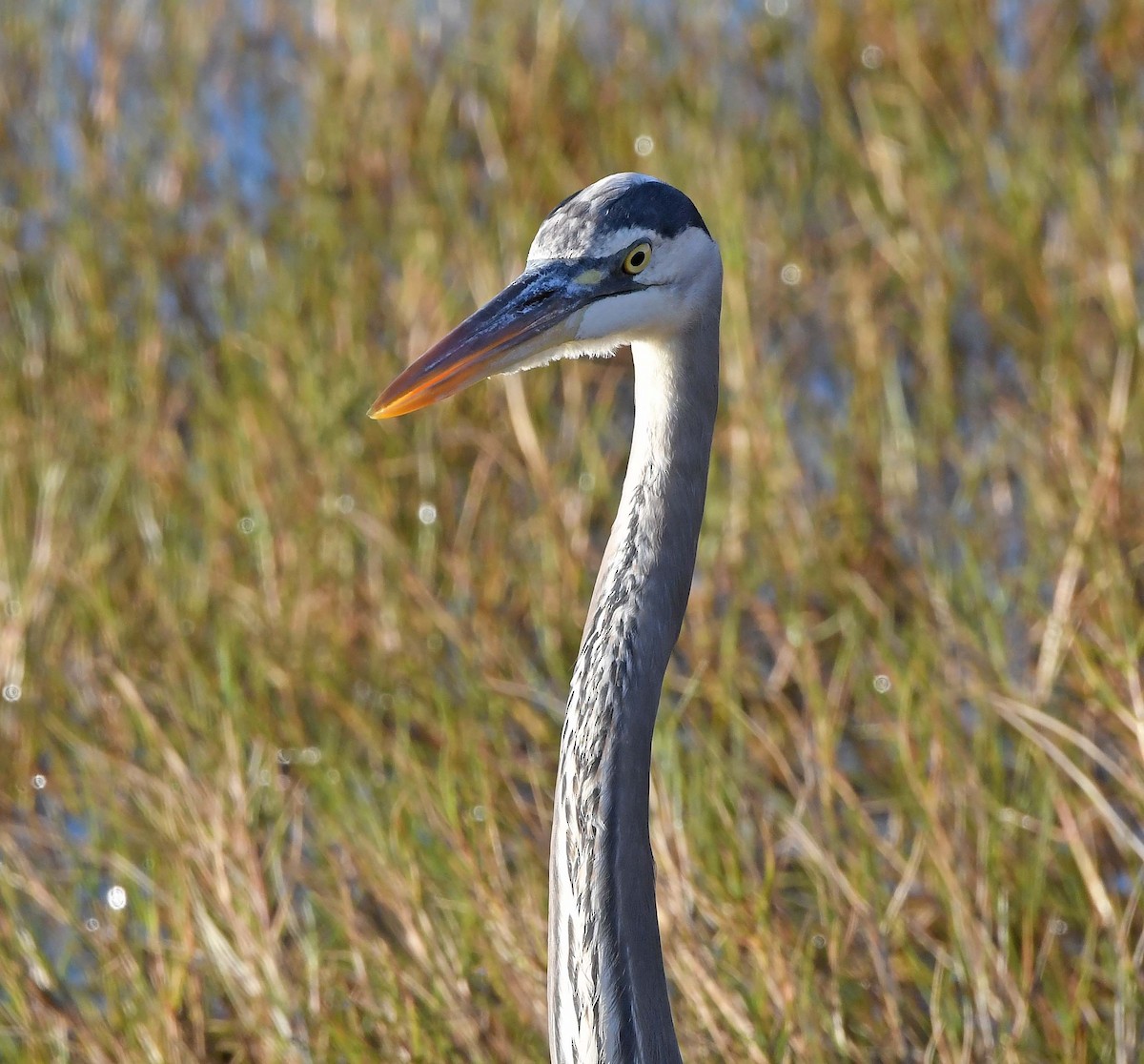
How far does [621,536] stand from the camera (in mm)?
1936

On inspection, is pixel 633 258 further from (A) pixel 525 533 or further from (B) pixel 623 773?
(A) pixel 525 533

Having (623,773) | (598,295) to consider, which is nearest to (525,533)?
(598,295)

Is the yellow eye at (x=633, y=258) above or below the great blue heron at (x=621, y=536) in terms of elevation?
above

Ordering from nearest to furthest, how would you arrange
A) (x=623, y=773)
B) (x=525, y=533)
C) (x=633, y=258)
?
(x=623, y=773)
(x=633, y=258)
(x=525, y=533)

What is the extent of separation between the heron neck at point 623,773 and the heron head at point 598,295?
0.11 metres

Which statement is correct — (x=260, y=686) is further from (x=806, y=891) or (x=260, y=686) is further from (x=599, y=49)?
(x=599, y=49)

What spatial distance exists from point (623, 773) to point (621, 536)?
258 millimetres

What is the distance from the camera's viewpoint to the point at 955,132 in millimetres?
5168

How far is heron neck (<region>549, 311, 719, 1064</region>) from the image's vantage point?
186 centimetres

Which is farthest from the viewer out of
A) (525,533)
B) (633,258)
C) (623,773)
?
(525,533)

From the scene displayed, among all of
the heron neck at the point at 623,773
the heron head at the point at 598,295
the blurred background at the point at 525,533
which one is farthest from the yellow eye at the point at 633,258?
the blurred background at the point at 525,533

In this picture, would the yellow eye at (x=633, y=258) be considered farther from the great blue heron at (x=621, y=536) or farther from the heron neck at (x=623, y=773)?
the heron neck at (x=623, y=773)

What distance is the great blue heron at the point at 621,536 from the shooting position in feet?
6.11

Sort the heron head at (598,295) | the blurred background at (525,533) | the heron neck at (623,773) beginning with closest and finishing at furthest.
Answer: the heron neck at (623,773) → the heron head at (598,295) → the blurred background at (525,533)
